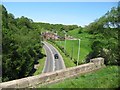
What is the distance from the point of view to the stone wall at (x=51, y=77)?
319 inches

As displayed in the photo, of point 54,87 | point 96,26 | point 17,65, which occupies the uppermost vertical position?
point 96,26

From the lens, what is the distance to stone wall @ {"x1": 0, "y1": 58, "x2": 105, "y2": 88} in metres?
8.09

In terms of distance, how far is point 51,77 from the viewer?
10109mm

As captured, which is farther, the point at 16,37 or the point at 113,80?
the point at 16,37

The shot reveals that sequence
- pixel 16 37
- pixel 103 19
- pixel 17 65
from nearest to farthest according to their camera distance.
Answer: pixel 103 19 < pixel 17 65 < pixel 16 37

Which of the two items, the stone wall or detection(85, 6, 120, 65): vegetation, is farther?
detection(85, 6, 120, 65): vegetation

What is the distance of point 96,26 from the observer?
3281 cm

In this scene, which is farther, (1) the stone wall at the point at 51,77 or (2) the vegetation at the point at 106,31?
(2) the vegetation at the point at 106,31

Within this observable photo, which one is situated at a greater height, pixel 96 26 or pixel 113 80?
pixel 96 26

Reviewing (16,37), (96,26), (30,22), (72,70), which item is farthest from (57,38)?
(72,70)

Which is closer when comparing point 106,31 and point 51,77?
point 51,77

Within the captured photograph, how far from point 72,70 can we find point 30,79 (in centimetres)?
329

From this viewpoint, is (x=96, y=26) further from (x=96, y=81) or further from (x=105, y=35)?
(x=96, y=81)

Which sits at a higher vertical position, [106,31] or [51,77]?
[106,31]
